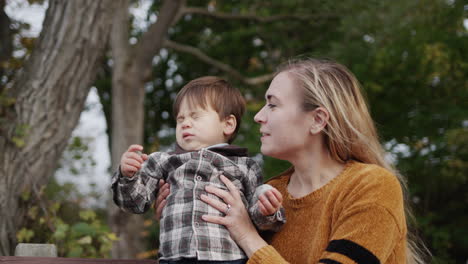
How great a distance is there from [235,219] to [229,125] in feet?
1.56

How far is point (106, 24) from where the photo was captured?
399 cm

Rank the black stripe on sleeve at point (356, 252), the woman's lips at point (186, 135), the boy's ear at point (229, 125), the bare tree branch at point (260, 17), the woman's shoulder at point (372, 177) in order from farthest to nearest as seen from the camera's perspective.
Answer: the bare tree branch at point (260, 17) < the boy's ear at point (229, 125) < the woman's lips at point (186, 135) < the woman's shoulder at point (372, 177) < the black stripe on sleeve at point (356, 252)

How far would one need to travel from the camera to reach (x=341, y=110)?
7.37 feet

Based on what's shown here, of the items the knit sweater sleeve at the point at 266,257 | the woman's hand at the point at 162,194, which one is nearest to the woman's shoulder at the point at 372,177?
the knit sweater sleeve at the point at 266,257

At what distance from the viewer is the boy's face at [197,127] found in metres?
2.36

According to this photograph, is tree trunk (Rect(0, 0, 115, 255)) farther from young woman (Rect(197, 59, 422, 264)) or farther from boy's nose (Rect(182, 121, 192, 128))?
young woman (Rect(197, 59, 422, 264))

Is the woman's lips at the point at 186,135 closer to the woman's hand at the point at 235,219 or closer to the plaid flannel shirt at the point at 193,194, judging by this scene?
the plaid flannel shirt at the point at 193,194

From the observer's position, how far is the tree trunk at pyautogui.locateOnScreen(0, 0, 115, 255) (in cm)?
359

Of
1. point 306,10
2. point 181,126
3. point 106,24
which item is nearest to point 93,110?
point 306,10

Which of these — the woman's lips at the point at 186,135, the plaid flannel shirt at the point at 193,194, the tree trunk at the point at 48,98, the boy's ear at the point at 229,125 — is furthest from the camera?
the tree trunk at the point at 48,98

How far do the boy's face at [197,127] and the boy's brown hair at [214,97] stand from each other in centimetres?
2

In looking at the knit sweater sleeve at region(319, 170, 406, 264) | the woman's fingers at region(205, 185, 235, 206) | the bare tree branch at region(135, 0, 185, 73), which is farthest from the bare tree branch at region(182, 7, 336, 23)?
the knit sweater sleeve at region(319, 170, 406, 264)

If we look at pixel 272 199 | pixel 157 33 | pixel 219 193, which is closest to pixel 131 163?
pixel 219 193

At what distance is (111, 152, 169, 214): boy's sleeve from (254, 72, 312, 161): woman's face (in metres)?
0.43
